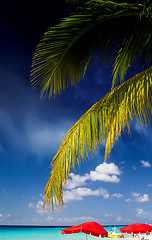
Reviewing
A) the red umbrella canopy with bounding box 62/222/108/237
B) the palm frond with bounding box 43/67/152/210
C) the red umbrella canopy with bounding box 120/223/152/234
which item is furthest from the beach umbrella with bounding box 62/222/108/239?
the palm frond with bounding box 43/67/152/210

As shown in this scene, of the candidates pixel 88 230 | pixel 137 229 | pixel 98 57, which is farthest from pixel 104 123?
pixel 137 229

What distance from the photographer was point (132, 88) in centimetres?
271

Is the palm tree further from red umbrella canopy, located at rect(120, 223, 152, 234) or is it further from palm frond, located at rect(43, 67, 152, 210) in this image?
red umbrella canopy, located at rect(120, 223, 152, 234)

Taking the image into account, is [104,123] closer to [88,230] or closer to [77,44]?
[77,44]

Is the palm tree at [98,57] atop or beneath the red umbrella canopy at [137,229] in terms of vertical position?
atop

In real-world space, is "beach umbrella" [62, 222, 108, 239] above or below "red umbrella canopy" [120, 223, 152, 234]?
above

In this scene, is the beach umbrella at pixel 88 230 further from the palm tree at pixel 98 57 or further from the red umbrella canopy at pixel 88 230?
the palm tree at pixel 98 57

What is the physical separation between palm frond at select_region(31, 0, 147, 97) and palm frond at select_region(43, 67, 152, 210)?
1.95 feet

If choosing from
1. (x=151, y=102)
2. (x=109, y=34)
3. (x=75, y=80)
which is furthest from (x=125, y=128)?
(x=109, y=34)

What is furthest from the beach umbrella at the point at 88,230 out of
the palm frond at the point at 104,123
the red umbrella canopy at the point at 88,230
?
the palm frond at the point at 104,123

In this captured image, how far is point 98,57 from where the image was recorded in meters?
3.13

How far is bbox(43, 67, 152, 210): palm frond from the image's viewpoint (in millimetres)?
2663

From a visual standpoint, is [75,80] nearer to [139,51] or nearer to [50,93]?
[50,93]

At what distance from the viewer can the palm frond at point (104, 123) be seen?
266 centimetres
